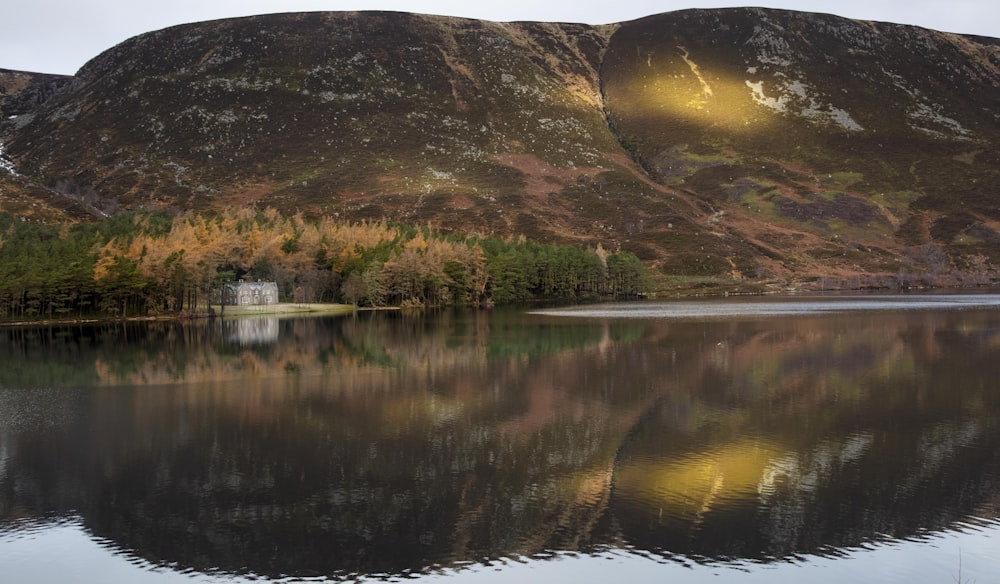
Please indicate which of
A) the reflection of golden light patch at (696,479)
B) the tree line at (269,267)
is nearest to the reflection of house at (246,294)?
the tree line at (269,267)

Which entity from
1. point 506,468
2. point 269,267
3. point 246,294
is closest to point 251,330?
point 246,294

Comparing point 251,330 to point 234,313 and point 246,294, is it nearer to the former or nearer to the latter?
point 234,313

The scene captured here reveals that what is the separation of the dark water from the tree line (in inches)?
1661

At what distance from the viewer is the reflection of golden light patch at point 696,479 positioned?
79.4 ft

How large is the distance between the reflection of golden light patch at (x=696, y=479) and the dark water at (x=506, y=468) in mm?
120

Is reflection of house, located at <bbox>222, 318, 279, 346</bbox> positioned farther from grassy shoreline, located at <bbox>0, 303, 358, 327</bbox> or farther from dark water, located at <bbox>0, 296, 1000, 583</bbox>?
dark water, located at <bbox>0, 296, 1000, 583</bbox>

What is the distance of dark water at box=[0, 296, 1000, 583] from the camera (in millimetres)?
20812

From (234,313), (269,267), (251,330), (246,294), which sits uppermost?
(269,267)

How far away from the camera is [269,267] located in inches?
4683

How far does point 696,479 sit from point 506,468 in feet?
19.9

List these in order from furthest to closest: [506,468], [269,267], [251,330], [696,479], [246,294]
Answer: [269,267]
[246,294]
[251,330]
[506,468]
[696,479]

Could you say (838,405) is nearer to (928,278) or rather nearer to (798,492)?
(798,492)

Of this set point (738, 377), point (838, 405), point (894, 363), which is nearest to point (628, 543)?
point (838, 405)

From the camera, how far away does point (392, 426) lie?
34688 mm
